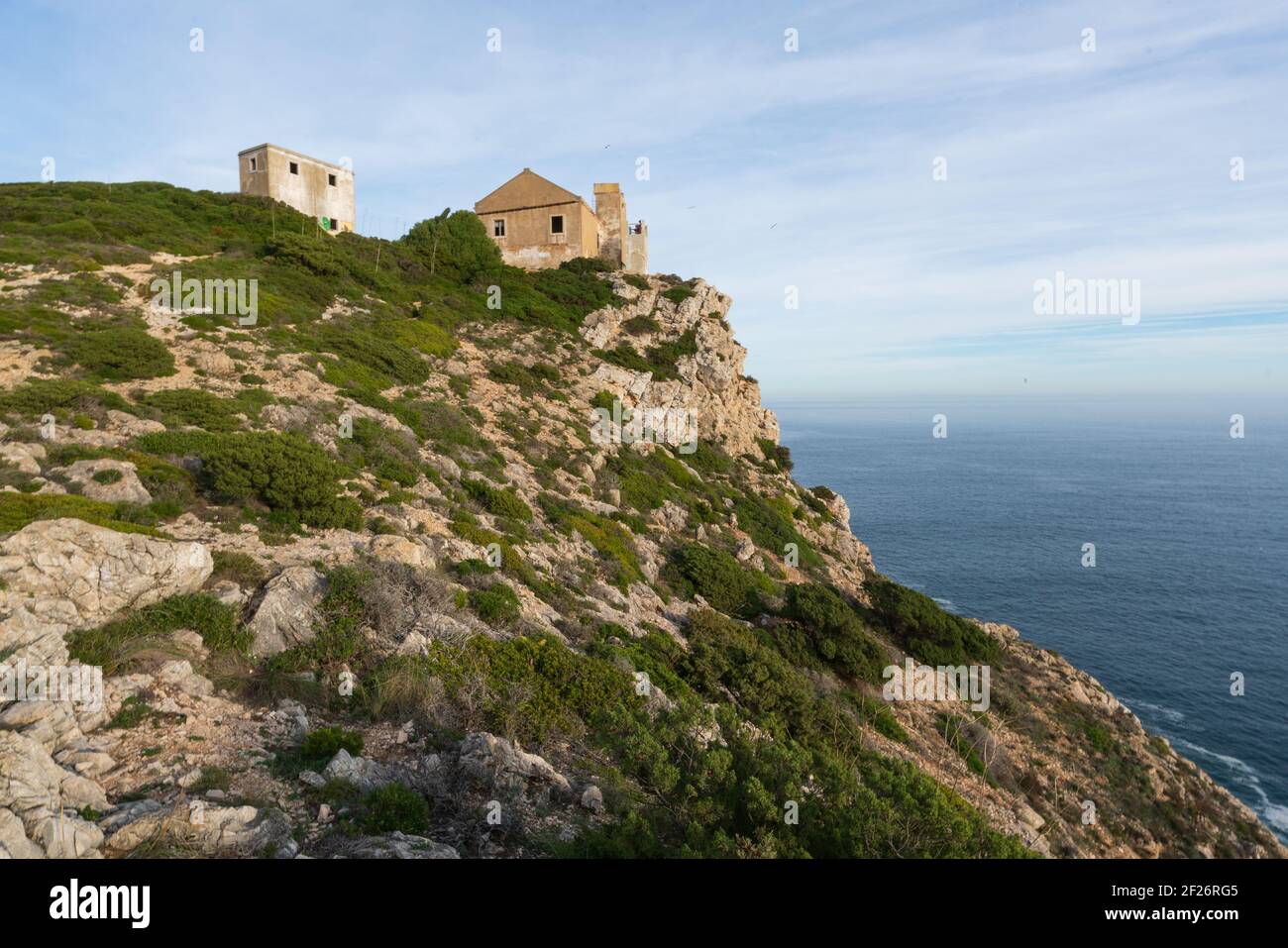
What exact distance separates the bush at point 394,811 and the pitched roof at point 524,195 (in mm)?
49417

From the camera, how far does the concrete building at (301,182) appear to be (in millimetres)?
41781

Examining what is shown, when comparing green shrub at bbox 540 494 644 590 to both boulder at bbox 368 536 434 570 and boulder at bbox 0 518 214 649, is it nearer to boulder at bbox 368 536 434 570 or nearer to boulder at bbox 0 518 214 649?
boulder at bbox 368 536 434 570

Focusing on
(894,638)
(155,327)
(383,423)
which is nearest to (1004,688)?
(894,638)

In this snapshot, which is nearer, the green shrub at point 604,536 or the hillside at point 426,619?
the hillside at point 426,619

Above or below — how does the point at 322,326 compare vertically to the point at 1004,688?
above

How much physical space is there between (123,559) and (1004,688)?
2798 centimetres

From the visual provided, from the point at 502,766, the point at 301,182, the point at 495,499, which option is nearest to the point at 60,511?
the point at 502,766

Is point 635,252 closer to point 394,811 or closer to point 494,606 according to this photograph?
point 494,606

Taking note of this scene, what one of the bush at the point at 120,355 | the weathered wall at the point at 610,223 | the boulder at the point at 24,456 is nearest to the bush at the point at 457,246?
the weathered wall at the point at 610,223

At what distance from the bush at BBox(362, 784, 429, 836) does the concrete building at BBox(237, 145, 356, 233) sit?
45.6 meters

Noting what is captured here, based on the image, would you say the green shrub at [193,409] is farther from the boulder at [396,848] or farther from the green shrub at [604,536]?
the boulder at [396,848]

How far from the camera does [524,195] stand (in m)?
50.2
